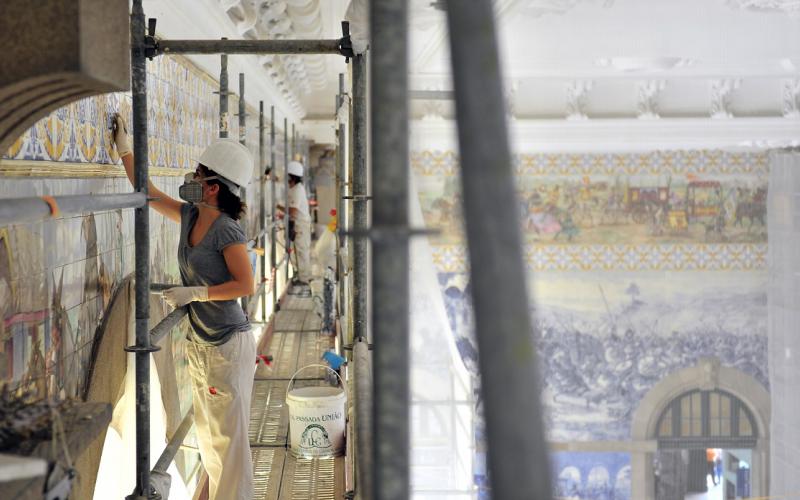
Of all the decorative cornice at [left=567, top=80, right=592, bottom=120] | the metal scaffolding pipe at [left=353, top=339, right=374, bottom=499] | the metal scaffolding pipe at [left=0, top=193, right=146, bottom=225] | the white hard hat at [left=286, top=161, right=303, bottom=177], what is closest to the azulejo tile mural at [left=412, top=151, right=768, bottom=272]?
the decorative cornice at [left=567, top=80, right=592, bottom=120]

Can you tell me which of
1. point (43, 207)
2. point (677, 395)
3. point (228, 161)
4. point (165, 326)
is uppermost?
point (228, 161)

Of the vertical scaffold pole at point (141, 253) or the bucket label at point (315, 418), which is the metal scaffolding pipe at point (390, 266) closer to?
the vertical scaffold pole at point (141, 253)

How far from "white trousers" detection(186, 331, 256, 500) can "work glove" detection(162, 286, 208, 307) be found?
0.95ft

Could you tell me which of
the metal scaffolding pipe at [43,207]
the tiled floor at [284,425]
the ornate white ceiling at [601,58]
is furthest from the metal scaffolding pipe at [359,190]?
the ornate white ceiling at [601,58]

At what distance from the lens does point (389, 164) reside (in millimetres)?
942

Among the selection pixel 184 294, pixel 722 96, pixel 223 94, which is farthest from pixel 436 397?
pixel 184 294

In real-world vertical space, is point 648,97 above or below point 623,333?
above

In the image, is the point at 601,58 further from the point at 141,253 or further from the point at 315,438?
the point at 141,253

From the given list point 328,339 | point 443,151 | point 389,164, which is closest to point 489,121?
point 389,164

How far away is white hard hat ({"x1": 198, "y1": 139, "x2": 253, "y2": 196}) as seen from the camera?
3.38m

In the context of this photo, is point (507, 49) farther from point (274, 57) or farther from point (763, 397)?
point (763, 397)

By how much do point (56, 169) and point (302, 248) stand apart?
867 centimetres

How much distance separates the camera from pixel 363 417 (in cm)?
216

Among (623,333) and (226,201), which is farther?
(623,333)
